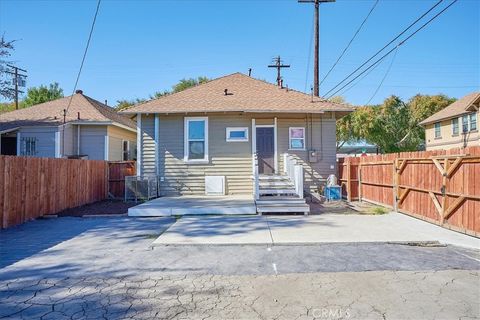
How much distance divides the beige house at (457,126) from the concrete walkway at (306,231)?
17327 mm

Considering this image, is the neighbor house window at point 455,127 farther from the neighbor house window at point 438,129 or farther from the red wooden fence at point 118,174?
the red wooden fence at point 118,174

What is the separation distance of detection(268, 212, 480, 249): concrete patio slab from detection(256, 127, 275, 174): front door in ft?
12.5

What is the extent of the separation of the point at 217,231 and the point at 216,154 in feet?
18.3

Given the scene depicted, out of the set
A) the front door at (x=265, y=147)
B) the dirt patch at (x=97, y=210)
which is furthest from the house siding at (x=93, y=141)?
the front door at (x=265, y=147)

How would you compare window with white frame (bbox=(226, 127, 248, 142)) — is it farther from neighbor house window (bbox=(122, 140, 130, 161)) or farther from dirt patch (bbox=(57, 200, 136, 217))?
neighbor house window (bbox=(122, 140, 130, 161))

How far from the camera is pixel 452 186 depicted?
662cm

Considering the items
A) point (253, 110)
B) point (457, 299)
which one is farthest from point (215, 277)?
point (253, 110)

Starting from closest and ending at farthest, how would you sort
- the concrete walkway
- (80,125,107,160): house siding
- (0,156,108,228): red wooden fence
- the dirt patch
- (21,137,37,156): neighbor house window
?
the concrete walkway < (0,156,108,228): red wooden fence < the dirt patch < (21,137,37,156): neighbor house window < (80,125,107,160): house siding

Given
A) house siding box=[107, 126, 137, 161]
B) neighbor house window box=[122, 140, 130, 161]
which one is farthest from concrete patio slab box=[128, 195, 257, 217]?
neighbor house window box=[122, 140, 130, 161]

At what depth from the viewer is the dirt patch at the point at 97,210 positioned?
9.31 metres

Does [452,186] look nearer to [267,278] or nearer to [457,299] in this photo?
[457,299]

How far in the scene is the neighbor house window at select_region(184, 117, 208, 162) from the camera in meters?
12.2

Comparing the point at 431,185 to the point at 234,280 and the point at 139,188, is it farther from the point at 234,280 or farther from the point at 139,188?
the point at 139,188

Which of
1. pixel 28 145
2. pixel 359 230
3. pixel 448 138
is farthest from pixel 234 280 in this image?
pixel 448 138
